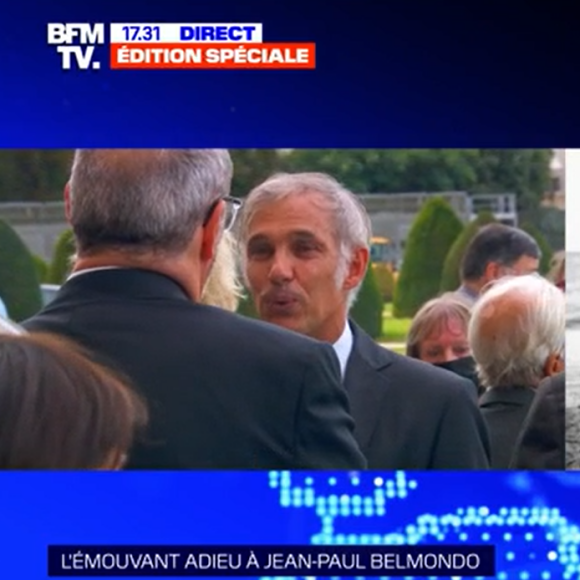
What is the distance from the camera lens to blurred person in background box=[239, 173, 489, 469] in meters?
2.47

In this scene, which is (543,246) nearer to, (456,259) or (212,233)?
(456,259)

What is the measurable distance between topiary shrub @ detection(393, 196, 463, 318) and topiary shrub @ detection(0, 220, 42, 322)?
35.6 inches

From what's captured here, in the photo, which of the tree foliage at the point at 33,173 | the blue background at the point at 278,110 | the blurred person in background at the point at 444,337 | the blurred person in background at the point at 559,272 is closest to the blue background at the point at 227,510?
the blue background at the point at 278,110

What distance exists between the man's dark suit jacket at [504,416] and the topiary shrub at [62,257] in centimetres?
110

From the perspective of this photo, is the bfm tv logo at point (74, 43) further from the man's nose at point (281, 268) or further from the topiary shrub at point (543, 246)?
the topiary shrub at point (543, 246)

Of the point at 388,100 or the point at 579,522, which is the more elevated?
the point at 388,100

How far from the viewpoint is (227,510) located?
2.46 m

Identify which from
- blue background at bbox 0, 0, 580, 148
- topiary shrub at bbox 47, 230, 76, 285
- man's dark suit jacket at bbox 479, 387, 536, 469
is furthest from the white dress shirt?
topiary shrub at bbox 47, 230, 76, 285

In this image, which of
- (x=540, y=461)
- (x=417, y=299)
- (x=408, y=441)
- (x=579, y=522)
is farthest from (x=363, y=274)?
(x=579, y=522)

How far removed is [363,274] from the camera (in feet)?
8.09

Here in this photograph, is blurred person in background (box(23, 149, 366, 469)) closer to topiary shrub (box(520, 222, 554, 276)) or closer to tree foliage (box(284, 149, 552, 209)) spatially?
tree foliage (box(284, 149, 552, 209))

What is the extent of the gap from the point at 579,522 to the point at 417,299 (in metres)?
0.71

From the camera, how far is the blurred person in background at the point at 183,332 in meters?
2.43

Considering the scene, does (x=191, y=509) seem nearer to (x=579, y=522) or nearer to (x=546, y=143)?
(x=579, y=522)
